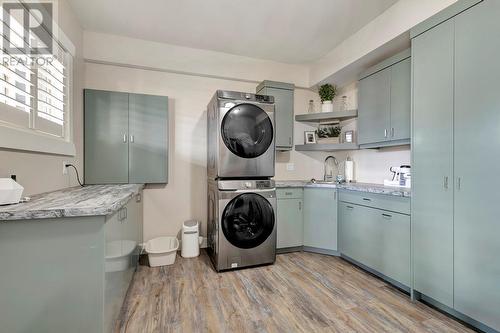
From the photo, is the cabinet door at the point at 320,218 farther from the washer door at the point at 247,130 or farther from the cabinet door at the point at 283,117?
the washer door at the point at 247,130

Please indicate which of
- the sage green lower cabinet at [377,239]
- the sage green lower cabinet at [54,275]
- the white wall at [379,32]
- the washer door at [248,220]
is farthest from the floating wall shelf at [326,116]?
the sage green lower cabinet at [54,275]

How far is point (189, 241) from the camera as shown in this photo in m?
2.87

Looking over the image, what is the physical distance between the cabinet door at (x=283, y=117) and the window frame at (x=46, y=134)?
2232mm

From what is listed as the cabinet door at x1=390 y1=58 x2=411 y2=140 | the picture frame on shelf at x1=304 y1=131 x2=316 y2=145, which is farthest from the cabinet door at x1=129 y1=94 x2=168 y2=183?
the cabinet door at x1=390 y1=58 x2=411 y2=140

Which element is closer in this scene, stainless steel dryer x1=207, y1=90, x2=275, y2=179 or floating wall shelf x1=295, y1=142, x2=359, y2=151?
stainless steel dryer x1=207, y1=90, x2=275, y2=179

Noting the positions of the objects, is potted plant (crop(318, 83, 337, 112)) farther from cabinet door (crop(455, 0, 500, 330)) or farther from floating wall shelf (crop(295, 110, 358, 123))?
cabinet door (crop(455, 0, 500, 330))

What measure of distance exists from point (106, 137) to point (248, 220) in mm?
1880

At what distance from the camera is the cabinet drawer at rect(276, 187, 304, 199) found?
9.98 ft

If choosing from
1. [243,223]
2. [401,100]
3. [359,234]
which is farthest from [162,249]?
[401,100]

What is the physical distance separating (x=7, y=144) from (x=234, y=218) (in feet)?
6.18

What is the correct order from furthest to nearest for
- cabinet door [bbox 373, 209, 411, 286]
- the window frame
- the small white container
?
the small white container < cabinet door [bbox 373, 209, 411, 286] < the window frame

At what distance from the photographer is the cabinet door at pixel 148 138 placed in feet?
8.82

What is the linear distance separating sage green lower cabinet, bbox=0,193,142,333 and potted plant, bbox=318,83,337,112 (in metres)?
3.21

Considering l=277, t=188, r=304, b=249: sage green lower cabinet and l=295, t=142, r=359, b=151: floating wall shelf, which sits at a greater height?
l=295, t=142, r=359, b=151: floating wall shelf
